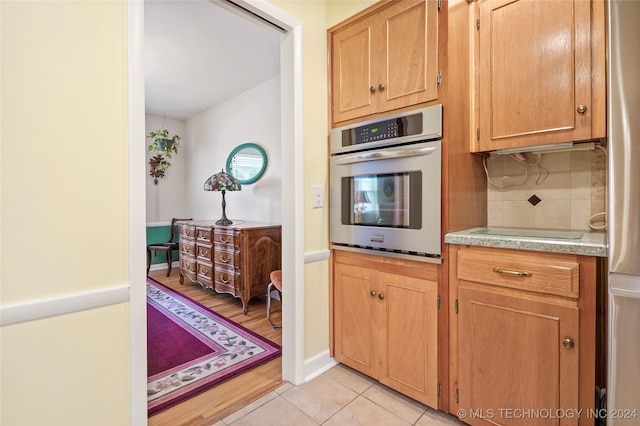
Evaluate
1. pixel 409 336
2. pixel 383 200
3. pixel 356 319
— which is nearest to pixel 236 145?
pixel 383 200

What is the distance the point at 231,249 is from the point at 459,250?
2282 mm

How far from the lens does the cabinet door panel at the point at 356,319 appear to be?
1755 mm

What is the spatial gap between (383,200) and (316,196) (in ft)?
1.42

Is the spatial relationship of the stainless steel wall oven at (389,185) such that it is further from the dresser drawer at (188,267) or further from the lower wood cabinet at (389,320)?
the dresser drawer at (188,267)

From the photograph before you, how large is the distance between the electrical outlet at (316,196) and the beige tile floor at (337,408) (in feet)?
3.54

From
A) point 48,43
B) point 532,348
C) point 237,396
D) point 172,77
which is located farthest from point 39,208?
point 172,77

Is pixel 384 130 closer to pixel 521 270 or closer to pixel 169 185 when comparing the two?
pixel 521 270

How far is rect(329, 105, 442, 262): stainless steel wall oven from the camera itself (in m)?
1.48

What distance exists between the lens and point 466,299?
1.40 meters

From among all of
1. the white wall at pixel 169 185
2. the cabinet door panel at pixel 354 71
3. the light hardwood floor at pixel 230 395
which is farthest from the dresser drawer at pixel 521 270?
the white wall at pixel 169 185

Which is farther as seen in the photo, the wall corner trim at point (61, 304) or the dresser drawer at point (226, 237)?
the dresser drawer at point (226, 237)

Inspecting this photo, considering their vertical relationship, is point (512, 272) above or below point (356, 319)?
above

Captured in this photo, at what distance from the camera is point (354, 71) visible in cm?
184

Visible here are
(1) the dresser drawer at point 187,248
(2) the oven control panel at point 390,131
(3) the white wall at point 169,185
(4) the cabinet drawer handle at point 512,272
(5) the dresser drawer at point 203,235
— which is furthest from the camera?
(3) the white wall at point 169,185
